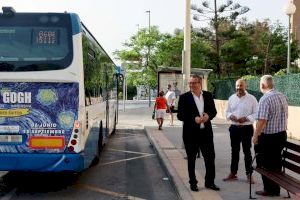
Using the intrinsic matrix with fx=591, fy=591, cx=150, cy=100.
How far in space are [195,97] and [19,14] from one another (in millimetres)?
3118

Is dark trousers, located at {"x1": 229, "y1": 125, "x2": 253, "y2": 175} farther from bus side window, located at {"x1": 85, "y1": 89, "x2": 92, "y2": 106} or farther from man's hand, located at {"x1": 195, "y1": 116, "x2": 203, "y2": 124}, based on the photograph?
bus side window, located at {"x1": 85, "y1": 89, "x2": 92, "y2": 106}

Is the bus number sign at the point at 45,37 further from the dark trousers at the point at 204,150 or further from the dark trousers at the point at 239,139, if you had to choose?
the dark trousers at the point at 239,139

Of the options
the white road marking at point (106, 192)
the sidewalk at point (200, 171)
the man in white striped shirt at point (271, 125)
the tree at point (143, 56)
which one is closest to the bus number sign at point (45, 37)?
the white road marking at point (106, 192)

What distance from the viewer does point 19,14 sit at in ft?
31.1

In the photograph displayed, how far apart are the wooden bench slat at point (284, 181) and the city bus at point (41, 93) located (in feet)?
9.69

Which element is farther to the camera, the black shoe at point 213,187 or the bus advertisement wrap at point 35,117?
the black shoe at point 213,187

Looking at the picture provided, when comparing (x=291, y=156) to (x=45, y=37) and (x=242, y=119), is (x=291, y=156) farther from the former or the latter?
(x=45, y=37)

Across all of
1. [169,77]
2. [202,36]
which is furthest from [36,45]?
[202,36]

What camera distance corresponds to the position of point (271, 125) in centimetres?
852

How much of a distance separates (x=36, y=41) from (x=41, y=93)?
866 millimetres

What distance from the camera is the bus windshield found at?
30.5ft

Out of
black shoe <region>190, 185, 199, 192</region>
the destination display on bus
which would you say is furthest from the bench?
the destination display on bus

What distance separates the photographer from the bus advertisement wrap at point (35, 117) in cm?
914

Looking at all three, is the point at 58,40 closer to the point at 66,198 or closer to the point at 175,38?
the point at 66,198
